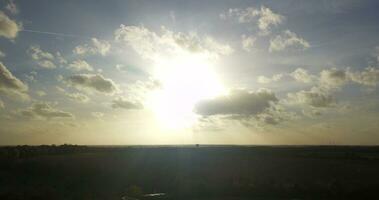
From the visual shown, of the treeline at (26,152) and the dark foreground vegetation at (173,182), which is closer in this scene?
the dark foreground vegetation at (173,182)

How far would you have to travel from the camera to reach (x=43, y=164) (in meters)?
64.5

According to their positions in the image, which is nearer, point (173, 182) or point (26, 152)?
Result: point (173, 182)

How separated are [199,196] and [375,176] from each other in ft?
87.4

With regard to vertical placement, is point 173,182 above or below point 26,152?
below

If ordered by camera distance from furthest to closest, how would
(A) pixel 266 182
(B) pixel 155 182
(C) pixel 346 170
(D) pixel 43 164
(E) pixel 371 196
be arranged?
(D) pixel 43 164, (C) pixel 346 170, (B) pixel 155 182, (A) pixel 266 182, (E) pixel 371 196

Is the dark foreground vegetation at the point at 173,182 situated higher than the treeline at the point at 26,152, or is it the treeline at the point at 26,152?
the treeline at the point at 26,152

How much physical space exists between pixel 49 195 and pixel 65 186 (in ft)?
27.8

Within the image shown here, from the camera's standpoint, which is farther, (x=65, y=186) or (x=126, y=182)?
(x=126, y=182)

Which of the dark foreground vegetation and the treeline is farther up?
the treeline

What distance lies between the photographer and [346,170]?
57.7 meters

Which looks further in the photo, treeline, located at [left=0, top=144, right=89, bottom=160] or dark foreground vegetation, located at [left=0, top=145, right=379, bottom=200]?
treeline, located at [left=0, top=144, right=89, bottom=160]

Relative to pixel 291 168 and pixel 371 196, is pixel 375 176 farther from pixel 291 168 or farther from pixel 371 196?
pixel 371 196

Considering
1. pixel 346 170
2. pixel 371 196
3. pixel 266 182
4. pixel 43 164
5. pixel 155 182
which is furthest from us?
pixel 43 164

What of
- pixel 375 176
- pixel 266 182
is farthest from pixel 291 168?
pixel 266 182
